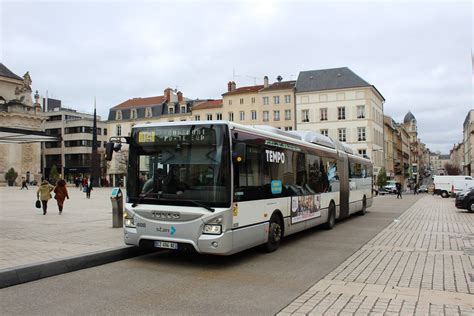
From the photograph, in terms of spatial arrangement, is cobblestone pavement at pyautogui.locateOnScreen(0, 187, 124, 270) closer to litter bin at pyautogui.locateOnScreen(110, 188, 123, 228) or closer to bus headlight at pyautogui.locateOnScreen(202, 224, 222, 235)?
litter bin at pyautogui.locateOnScreen(110, 188, 123, 228)

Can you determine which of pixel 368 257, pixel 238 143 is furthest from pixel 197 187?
pixel 368 257

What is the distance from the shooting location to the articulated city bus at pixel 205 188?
804 centimetres

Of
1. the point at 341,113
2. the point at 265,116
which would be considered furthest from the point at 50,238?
the point at 265,116

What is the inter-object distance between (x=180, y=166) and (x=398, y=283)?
4343 mm

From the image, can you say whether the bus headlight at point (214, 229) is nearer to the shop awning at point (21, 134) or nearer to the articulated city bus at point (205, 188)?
the articulated city bus at point (205, 188)

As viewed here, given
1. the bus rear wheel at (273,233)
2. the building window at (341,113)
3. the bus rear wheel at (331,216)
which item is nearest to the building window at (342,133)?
the building window at (341,113)

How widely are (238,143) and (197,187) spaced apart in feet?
3.75

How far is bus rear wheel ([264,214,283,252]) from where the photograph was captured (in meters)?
9.75

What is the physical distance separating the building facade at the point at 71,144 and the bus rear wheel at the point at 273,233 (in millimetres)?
86508

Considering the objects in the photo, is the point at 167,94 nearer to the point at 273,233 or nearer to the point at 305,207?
the point at 305,207

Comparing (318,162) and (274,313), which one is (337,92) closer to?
(318,162)

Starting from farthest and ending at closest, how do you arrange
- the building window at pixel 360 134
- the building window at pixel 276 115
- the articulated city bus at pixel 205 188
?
1. the building window at pixel 276 115
2. the building window at pixel 360 134
3. the articulated city bus at pixel 205 188

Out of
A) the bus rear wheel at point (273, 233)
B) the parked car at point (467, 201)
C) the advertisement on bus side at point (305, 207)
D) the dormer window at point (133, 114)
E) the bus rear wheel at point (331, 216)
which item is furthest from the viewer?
the dormer window at point (133, 114)

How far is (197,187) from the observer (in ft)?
26.9
